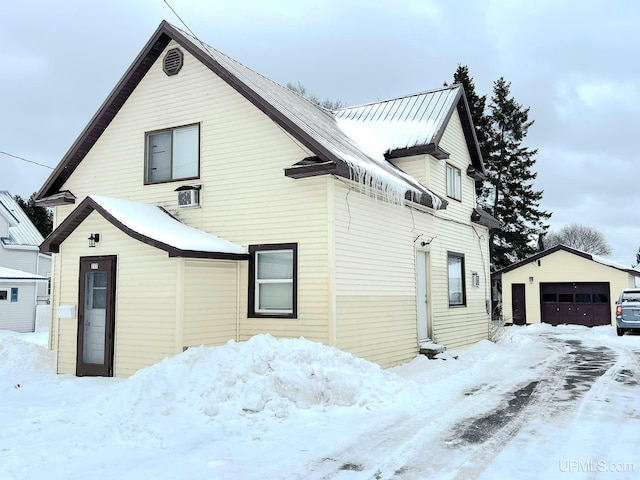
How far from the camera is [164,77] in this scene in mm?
12945

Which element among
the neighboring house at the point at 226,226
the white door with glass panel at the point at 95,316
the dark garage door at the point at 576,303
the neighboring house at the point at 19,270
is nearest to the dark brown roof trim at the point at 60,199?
the neighboring house at the point at 226,226

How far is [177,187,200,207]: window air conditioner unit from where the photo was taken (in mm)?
11859

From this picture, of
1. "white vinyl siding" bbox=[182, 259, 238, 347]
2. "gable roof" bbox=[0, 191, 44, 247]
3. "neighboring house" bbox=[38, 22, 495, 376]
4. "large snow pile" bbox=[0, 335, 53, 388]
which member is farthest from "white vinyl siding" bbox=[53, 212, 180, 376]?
"gable roof" bbox=[0, 191, 44, 247]

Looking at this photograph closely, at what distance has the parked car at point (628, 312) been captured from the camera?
2112 cm

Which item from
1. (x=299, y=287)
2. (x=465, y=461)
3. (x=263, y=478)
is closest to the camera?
(x=263, y=478)

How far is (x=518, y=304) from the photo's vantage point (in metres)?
30.5

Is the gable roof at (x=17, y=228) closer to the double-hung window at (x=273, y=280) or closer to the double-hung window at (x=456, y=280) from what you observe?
the double-hung window at (x=273, y=280)

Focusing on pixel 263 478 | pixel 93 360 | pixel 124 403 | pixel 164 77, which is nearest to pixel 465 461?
pixel 263 478

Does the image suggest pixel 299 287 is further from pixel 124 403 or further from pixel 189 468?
pixel 189 468

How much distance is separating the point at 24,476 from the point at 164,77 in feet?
33.1

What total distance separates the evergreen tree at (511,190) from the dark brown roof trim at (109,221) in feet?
89.6

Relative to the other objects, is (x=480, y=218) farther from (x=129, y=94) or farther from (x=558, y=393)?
(x=129, y=94)

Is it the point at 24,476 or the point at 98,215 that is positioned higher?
the point at 98,215

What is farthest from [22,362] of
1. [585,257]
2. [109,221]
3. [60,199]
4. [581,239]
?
[581,239]
